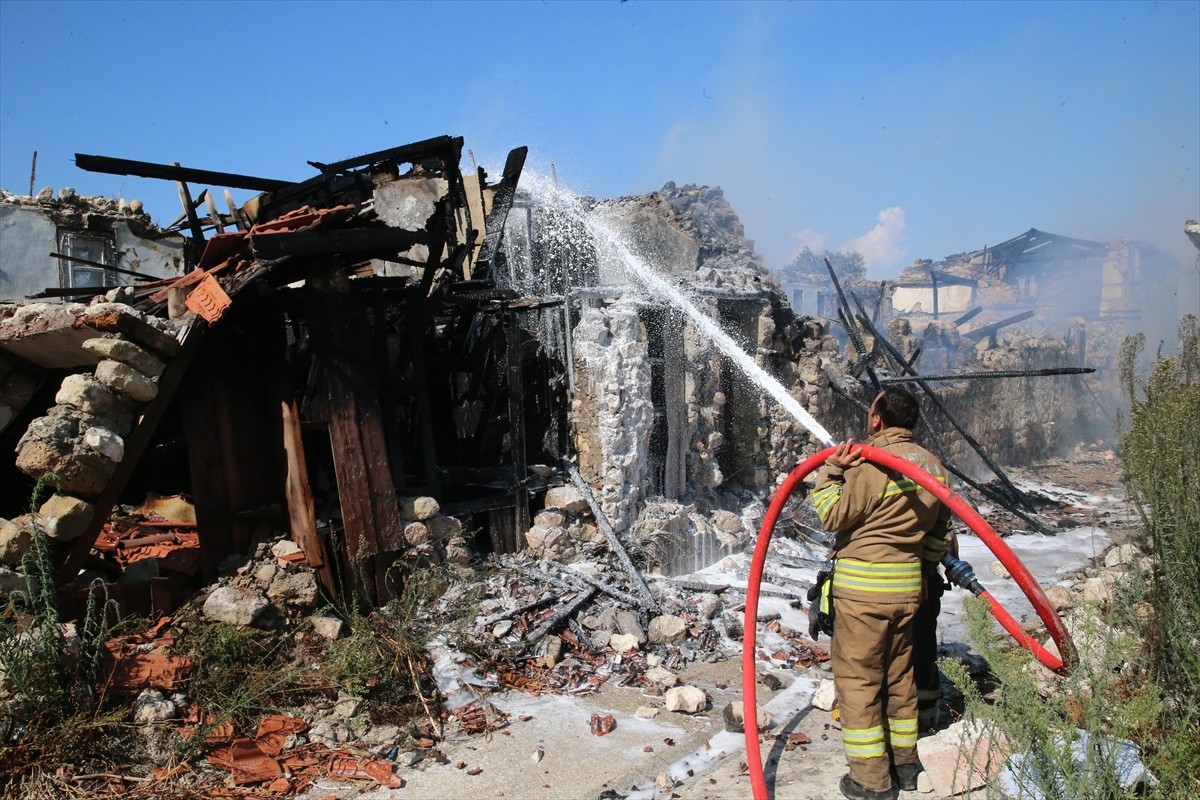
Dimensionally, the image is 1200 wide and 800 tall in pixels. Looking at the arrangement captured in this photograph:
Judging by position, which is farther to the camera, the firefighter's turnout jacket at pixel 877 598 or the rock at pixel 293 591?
the rock at pixel 293 591

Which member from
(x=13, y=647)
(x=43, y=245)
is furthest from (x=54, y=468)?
(x=43, y=245)

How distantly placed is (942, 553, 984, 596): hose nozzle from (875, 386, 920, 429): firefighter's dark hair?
772 millimetres

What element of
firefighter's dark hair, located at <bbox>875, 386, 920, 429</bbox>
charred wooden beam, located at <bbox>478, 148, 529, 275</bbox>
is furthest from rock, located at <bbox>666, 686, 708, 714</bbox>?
charred wooden beam, located at <bbox>478, 148, 529, 275</bbox>

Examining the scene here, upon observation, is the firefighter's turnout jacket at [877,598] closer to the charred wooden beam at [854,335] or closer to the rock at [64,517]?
the rock at [64,517]

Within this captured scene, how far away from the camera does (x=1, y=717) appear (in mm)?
3832

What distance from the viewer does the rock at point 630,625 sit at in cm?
608

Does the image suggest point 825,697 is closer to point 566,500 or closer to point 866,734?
point 866,734

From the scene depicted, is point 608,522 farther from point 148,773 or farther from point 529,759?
point 148,773

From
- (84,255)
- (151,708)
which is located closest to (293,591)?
(151,708)

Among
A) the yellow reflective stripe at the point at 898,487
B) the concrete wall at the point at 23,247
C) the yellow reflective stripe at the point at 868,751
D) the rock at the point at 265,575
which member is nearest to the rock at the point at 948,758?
the yellow reflective stripe at the point at 868,751

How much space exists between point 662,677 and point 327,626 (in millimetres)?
2394

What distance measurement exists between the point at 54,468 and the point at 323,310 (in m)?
2.07

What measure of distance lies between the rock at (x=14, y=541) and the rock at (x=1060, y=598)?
7.09m

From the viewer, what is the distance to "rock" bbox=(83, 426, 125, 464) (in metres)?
4.75
